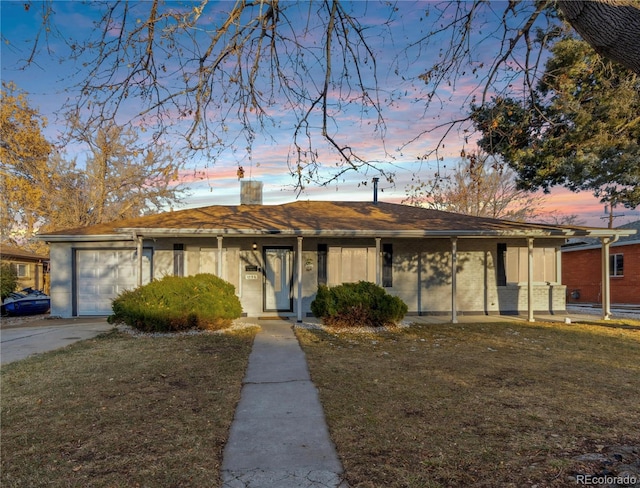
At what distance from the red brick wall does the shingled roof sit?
36.1 ft

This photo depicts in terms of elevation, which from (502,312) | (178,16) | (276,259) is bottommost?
(502,312)

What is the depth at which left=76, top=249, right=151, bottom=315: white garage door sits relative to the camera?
528 inches

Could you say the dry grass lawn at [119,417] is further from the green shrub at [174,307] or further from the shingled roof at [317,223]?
the shingled roof at [317,223]

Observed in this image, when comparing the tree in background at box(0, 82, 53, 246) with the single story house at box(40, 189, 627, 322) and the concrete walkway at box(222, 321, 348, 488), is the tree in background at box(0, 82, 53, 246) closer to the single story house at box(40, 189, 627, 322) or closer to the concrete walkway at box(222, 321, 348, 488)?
the single story house at box(40, 189, 627, 322)

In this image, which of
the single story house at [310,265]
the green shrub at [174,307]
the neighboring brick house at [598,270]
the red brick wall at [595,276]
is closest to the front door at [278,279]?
the single story house at [310,265]

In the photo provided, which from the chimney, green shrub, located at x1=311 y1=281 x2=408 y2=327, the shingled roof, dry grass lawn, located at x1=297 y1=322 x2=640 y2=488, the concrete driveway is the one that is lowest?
the concrete driveway

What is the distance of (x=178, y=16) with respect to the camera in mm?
3982

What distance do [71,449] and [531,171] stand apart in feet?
40.9

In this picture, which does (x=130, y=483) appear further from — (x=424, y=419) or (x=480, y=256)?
(x=480, y=256)

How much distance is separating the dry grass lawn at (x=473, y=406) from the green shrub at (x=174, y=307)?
2.47 metres

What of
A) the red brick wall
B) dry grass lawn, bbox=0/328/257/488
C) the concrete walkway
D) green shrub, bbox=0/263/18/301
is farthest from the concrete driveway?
the red brick wall

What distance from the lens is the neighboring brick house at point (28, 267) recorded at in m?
21.0

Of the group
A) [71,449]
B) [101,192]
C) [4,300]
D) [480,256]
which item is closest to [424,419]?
[71,449]

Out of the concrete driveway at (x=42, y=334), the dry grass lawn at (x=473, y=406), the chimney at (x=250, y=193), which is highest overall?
the chimney at (x=250, y=193)
